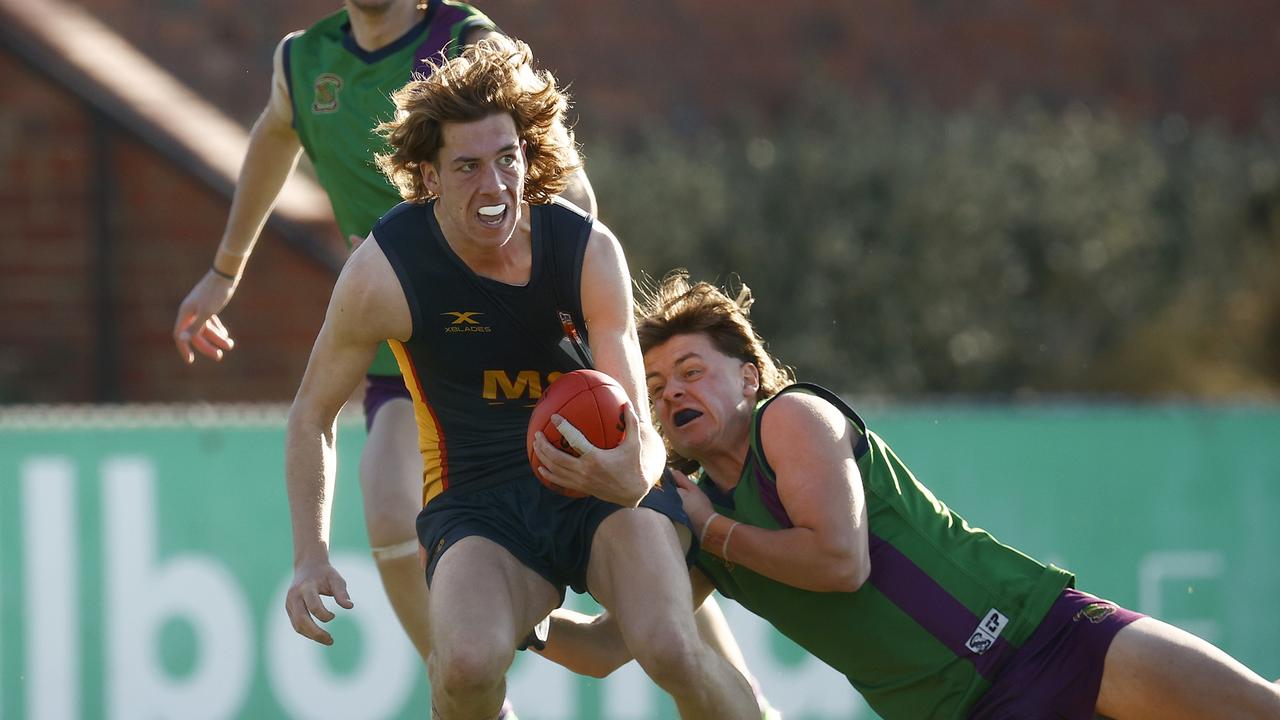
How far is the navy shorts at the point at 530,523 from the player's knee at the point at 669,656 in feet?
1.19

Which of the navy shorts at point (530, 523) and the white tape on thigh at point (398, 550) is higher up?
the white tape on thigh at point (398, 550)

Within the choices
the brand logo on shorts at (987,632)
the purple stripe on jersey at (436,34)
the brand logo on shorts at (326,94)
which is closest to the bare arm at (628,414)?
the brand logo on shorts at (987,632)

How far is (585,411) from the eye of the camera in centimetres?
433

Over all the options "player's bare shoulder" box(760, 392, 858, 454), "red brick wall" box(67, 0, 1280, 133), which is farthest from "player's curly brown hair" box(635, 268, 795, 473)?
"red brick wall" box(67, 0, 1280, 133)

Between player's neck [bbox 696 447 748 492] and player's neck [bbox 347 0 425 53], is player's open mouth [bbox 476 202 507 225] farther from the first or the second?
player's neck [bbox 347 0 425 53]

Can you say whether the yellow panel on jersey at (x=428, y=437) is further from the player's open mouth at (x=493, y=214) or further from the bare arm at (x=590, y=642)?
the bare arm at (x=590, y=642)

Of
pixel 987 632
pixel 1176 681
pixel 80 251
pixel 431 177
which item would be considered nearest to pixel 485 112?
pixel 431 177

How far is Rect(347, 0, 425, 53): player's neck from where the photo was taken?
18.7 ft

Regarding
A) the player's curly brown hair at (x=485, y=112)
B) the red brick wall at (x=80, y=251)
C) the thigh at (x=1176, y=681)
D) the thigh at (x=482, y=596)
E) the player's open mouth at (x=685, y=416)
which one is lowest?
Answer: the thigh at (x=1176, y=681)

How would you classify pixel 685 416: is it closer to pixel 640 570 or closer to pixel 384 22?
pixel 640 570

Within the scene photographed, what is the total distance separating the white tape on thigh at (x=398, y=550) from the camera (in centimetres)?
569

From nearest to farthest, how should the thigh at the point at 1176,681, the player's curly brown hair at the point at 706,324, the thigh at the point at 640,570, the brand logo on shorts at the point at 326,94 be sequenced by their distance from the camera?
the thigh at the point at 640,570 < the thigh at the point at 1176,681 < the player's curly brown hair at the point at 706,324 < the brand logo on shorts at the point at 326,94

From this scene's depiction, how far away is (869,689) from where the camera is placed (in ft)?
17.0

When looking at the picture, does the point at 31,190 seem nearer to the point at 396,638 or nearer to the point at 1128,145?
the point at 396,638
